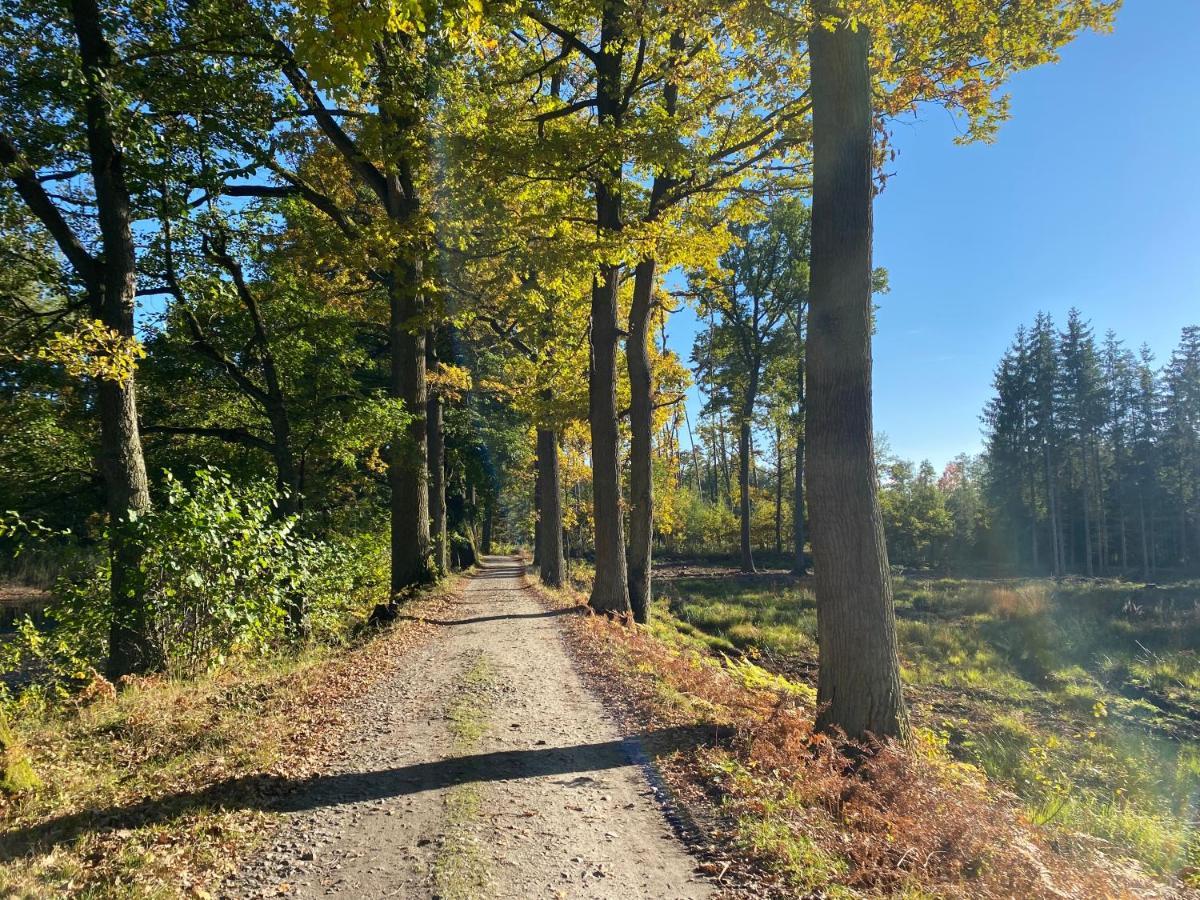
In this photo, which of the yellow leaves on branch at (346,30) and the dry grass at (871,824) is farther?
the yellow leaves on branch at (346,30)

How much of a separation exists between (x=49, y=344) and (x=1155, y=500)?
65772mm

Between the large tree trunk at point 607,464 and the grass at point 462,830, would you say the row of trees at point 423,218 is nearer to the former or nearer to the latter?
the large tree trunk at point 607,464

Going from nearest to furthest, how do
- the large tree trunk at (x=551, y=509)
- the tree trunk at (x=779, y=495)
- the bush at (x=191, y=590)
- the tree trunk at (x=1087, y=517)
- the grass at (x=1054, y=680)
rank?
the grass at (x=1054, y=680) < the bush at (x=191, y=590) < the large tree trunk at (x=551, y=509) < the tree trunk at (x=779, y=495) < the tree trunk at (x=1087, y=517)

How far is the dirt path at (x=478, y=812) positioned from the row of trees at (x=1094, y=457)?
173ft

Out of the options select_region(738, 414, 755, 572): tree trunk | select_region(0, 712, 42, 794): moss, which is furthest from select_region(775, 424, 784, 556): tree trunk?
select_region(0, 712, 42, 794): moss

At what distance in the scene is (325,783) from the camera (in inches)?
185

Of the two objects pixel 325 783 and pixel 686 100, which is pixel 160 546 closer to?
pixel 325 783

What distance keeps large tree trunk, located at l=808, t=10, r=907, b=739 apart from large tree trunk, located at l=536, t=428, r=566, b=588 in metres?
13.7

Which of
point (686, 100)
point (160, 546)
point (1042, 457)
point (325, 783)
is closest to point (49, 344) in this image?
point (160, 546)

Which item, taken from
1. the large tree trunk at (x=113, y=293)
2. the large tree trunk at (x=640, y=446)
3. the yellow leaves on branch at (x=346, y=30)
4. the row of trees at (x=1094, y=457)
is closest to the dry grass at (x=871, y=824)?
the yellow leaves on branch at (x=346, y=30)

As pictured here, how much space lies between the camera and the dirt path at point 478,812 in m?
3.47

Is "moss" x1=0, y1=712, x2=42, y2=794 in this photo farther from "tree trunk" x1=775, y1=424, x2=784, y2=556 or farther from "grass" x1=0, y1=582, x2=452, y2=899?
"tree trunk" x1=775, y1=424, x2=784, y2=556

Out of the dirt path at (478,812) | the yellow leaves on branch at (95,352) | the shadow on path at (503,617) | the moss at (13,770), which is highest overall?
the yellow leaves on branch at (95,352)

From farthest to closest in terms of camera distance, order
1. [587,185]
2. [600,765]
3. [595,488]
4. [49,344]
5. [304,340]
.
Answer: [304,340] < [595,488] < [587,185] < [49,344] < [600,765]
